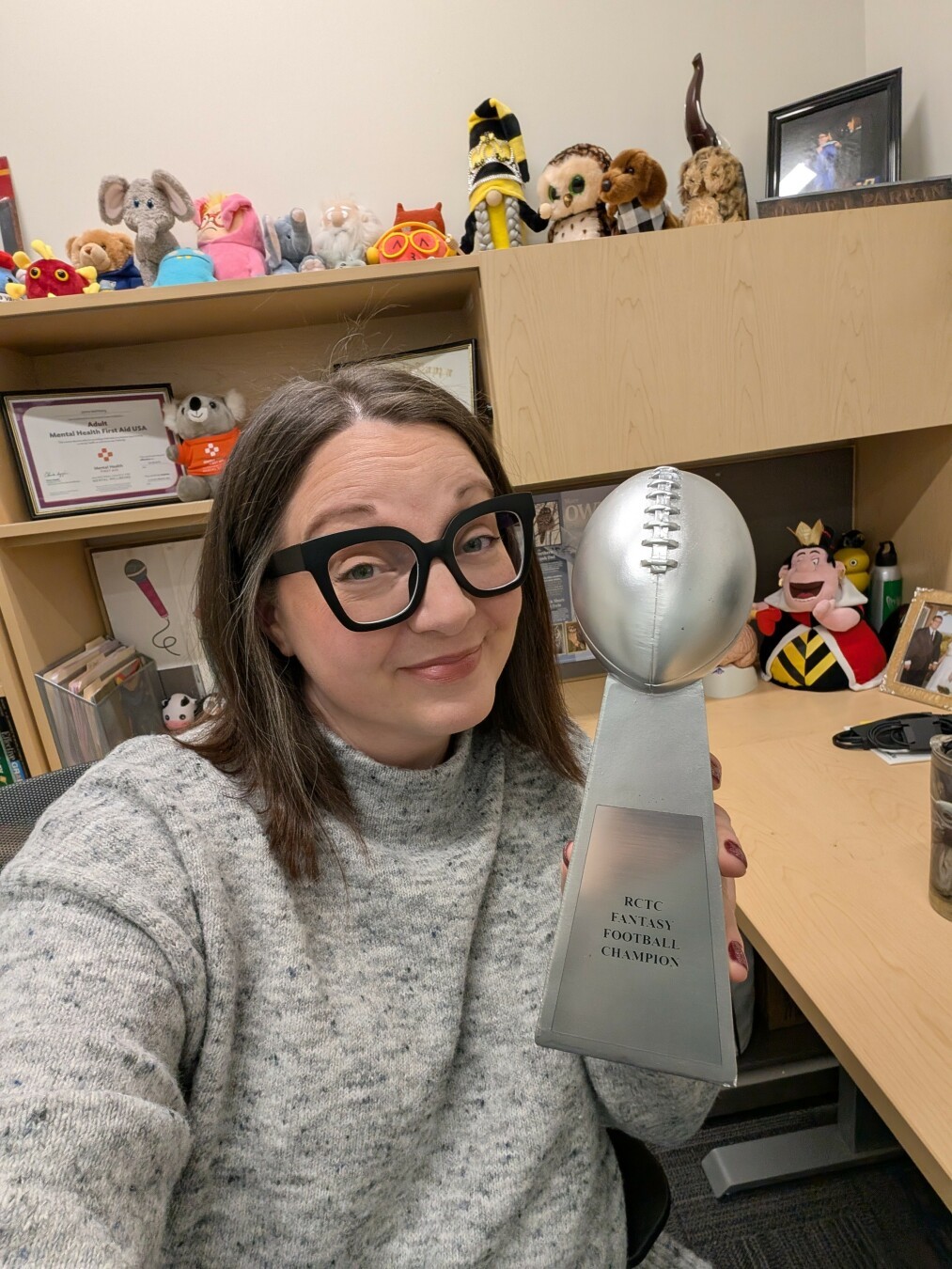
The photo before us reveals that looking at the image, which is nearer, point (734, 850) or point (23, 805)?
point (734, 850)

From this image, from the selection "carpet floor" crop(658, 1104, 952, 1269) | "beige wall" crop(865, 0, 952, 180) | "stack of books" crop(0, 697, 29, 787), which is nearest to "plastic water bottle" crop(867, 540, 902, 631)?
"beige wall" crop(865, 0, 952, 180)

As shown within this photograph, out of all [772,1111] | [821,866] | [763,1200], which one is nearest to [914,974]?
[821,866]

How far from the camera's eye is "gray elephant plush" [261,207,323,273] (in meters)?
1.38

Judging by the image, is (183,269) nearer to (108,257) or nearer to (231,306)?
(231,306)

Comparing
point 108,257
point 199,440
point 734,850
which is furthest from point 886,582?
point 108,257

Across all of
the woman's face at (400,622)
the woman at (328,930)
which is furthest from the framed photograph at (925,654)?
the woman's face at (400,622)

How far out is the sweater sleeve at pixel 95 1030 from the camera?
41 cm

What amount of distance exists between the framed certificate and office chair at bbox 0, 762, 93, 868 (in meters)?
0.73

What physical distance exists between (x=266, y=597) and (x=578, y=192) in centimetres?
112

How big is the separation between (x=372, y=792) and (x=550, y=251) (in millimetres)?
1011

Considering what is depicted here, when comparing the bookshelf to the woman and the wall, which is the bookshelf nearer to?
the wall

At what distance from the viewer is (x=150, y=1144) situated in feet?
1.52

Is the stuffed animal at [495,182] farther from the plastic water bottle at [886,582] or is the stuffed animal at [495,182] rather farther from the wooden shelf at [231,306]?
the plastic water bottle at [886,582]

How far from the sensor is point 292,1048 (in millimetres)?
569
